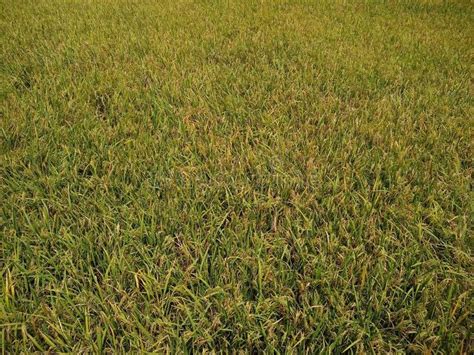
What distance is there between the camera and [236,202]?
4.51 feet

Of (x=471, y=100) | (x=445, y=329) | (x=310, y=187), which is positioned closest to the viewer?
(x=445, y=329)

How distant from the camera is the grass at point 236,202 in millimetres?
964

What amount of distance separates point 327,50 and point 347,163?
65.9 inches

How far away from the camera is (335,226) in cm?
126

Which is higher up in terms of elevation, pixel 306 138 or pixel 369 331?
pixel 306 138

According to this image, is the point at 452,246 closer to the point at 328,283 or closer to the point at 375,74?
the point at 328,283

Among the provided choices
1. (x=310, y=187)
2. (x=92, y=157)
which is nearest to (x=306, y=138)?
(x=310, y=187)

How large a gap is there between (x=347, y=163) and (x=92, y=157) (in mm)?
1136

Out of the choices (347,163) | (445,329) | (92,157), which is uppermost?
(92,157)

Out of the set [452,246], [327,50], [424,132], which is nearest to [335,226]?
[452,246]

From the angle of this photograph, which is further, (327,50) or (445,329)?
(327,50)

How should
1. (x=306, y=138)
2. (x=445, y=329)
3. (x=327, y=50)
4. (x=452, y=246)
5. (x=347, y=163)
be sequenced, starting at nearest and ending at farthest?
1. (x=445, y=329)
2. (x=452, y=246)
3. (x=347, y=163)
4. (x=306, y=138)
5. (x=327, y=50)

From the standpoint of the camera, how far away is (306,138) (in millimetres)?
1753

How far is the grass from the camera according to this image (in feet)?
3.16
